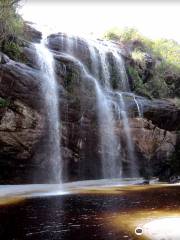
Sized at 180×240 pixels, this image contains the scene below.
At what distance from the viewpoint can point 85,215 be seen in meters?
12.0

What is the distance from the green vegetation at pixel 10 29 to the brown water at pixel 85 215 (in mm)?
9571

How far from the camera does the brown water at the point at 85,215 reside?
9703 millimetres

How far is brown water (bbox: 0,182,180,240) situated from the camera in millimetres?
9703

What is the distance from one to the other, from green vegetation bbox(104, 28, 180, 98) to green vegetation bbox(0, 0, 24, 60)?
10.9 m

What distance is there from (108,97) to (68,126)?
4.19m

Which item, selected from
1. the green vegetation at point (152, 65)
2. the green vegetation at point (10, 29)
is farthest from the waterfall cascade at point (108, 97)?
the green vegetation at point (10, 29)

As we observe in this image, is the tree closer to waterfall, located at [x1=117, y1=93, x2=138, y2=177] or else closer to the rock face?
the rock face

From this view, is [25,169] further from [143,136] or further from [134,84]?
[134,84]

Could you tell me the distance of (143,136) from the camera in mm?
26328

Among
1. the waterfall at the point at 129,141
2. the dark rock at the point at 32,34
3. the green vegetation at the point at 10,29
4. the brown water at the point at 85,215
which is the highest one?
the dark rock at the point at 32,34

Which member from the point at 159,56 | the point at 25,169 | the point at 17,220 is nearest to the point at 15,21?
the point at 25,169

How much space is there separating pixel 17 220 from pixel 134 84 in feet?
68.7

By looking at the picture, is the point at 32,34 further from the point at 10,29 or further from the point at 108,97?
the point at 108,97

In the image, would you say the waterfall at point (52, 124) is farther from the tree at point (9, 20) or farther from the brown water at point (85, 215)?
the brown water at point (85, 215)
